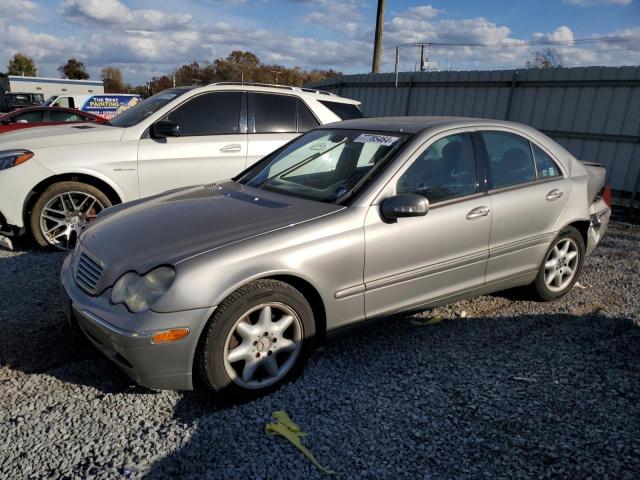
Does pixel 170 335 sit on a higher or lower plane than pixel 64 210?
higher

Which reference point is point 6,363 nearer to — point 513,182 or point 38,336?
point 38,336

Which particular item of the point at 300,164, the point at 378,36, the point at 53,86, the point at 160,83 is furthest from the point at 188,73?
the point at 300,164

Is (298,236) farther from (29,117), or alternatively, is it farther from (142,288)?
(29,117)

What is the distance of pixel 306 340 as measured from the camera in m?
2.97

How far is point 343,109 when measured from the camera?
660 centimetres

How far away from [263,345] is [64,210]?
3.58m

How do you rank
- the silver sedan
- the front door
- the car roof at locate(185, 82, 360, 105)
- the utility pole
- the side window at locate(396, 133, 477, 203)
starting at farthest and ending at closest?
1. the utility pole
2. the car roof at locate(185, 82, 360, 105)
3. the side window at locate(396, 133, 477, 203)
4. the front door
5. the silver sedan

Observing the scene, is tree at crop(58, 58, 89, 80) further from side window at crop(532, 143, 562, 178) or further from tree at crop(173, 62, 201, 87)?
side window at crop(532, 143, 562, 178)

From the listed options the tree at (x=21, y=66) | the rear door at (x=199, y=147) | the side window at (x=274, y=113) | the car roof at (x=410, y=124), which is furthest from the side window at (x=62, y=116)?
the tree at (x=21, y=66)

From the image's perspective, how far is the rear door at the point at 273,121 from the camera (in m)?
6.02

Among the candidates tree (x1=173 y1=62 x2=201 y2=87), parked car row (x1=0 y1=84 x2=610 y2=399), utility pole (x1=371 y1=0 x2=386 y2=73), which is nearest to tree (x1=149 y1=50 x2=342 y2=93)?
tree (x1=173 y1=62 x2=201 y2=87)

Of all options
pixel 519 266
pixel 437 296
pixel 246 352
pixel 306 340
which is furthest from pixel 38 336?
pixel 519 266

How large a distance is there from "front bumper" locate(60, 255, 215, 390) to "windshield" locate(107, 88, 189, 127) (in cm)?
355

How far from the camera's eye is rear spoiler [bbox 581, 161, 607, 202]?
14.8ft
